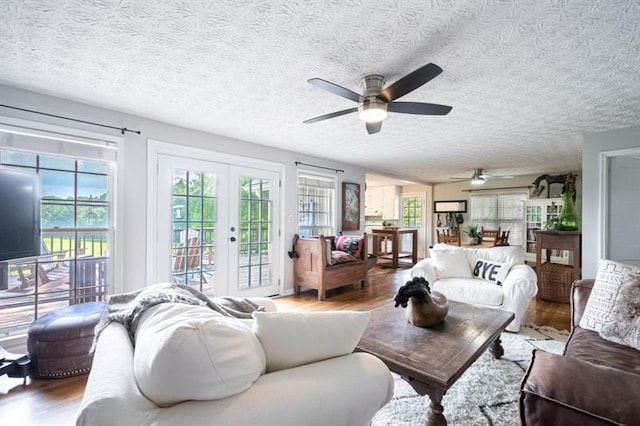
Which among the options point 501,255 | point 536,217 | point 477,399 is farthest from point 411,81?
point 536,217

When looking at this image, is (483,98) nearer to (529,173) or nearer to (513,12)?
(513,12)

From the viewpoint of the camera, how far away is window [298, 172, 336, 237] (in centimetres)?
489

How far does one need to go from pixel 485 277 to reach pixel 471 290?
315 millimetres

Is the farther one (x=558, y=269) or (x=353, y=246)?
(x=353, y=246)

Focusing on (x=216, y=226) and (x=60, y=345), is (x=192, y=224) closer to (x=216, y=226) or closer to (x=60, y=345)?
(x=216, y=226)

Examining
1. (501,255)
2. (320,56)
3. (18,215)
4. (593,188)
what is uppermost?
(320,56)

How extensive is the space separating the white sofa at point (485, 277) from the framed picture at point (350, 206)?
2012 mm

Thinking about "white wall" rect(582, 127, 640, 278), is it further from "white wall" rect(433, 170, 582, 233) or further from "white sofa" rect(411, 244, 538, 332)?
"white wall" rect(433, 170, 582, 233)

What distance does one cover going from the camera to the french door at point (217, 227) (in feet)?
11.1

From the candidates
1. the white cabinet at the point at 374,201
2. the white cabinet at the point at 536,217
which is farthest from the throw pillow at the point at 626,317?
the white cabinet at the point at 374,201

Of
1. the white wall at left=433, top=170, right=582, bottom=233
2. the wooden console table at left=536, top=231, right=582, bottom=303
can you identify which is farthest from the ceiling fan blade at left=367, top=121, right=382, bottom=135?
the white wall at left=433, top=170, right=582, bottom=233

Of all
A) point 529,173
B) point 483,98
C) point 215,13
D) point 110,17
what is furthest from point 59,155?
point 529,173

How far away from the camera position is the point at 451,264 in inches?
141

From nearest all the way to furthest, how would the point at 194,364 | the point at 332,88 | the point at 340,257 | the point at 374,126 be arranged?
the point at 194,364
the point at 332,88
the point at 374,126
the point at 340,257
